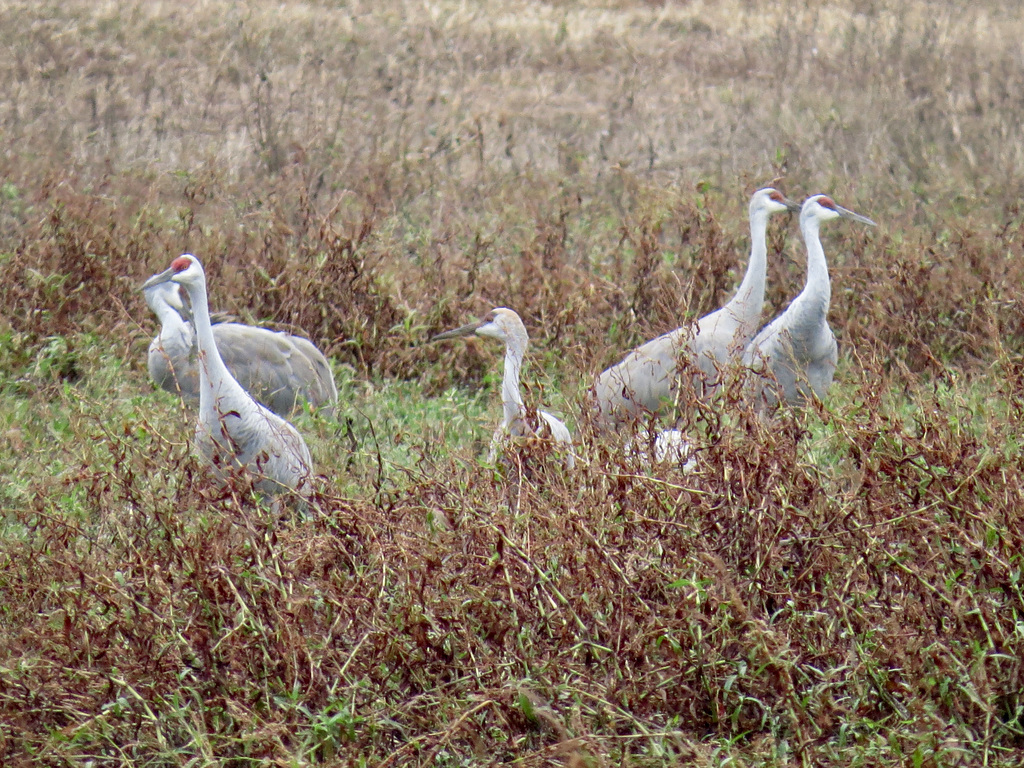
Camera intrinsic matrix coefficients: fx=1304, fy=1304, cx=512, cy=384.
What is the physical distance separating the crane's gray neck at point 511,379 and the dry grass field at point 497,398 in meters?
0.25

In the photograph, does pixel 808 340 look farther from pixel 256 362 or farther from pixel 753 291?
pixel 256 362

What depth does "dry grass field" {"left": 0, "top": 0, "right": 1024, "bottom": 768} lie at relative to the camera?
308 cm

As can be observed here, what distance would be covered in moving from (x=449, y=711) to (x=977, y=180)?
7.28 m

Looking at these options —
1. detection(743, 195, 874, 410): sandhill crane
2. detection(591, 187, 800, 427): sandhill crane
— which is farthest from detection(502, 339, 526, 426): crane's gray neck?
detection(743, 195, 874, 410): sandhill crane

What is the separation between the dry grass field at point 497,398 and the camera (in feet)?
10.1

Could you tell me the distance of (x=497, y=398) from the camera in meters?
5.95

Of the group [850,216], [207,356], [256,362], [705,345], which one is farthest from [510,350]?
[850,216]

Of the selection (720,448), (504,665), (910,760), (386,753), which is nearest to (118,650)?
(386,753)

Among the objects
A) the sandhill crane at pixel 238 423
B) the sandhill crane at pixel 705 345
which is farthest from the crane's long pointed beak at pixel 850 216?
the sandhill crane at pixel 238 423

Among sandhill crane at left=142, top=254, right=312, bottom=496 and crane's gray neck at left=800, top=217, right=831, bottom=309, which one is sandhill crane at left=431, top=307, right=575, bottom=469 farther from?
crane's gray neck at left=800, top=217, right=831, bottom=309

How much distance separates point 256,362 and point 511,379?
1.51 metres

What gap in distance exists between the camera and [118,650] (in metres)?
3.18

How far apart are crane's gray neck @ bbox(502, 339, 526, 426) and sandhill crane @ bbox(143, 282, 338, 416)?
109cm

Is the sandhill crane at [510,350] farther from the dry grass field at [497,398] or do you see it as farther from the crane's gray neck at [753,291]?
the crane's gray neck at [753,291]
